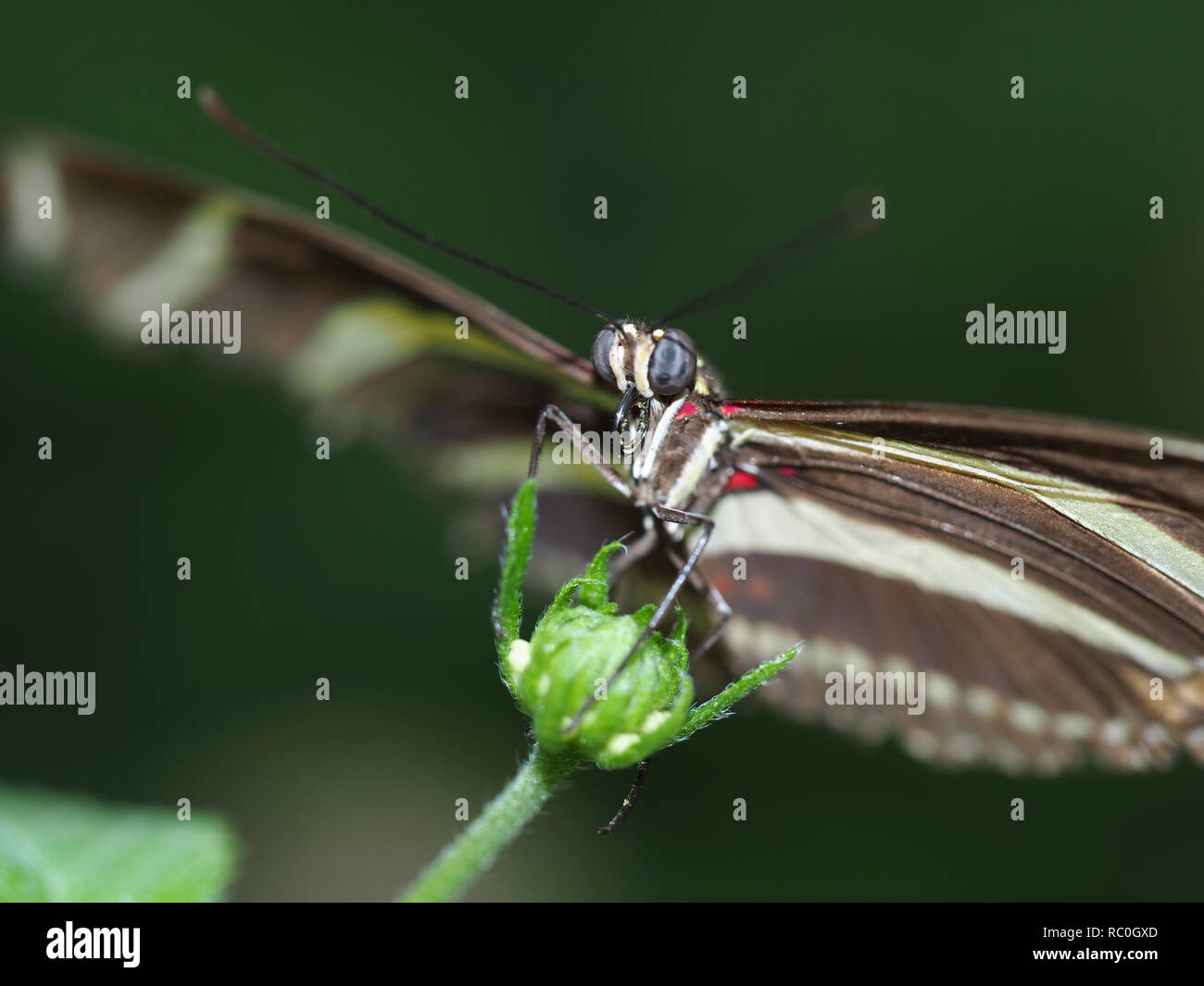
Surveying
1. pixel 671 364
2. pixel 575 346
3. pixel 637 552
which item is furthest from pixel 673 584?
pixel 575 346

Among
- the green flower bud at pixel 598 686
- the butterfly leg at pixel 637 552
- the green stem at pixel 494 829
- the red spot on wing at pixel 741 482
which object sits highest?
the red spot on wing at pixel 741 482

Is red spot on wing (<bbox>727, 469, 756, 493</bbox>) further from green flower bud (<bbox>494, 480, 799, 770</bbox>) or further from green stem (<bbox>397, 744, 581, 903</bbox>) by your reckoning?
green stem (<bbox>397, 744, 581, 903</bbox>)

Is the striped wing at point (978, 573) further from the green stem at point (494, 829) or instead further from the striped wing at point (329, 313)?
the green stem at point (494, 829)

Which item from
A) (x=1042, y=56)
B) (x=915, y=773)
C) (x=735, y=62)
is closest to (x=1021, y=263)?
A: (x=1042, y=56)

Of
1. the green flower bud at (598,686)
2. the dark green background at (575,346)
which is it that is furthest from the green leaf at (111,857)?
the dark green background at (575,346)

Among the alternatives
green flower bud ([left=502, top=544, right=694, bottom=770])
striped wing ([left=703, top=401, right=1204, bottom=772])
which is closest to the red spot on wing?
striped wing ([left=703, top=401, right=1204, bottom=772])

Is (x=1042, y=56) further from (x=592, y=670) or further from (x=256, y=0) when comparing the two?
(x=592, y=670)

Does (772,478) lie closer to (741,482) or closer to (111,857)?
(741,482)
